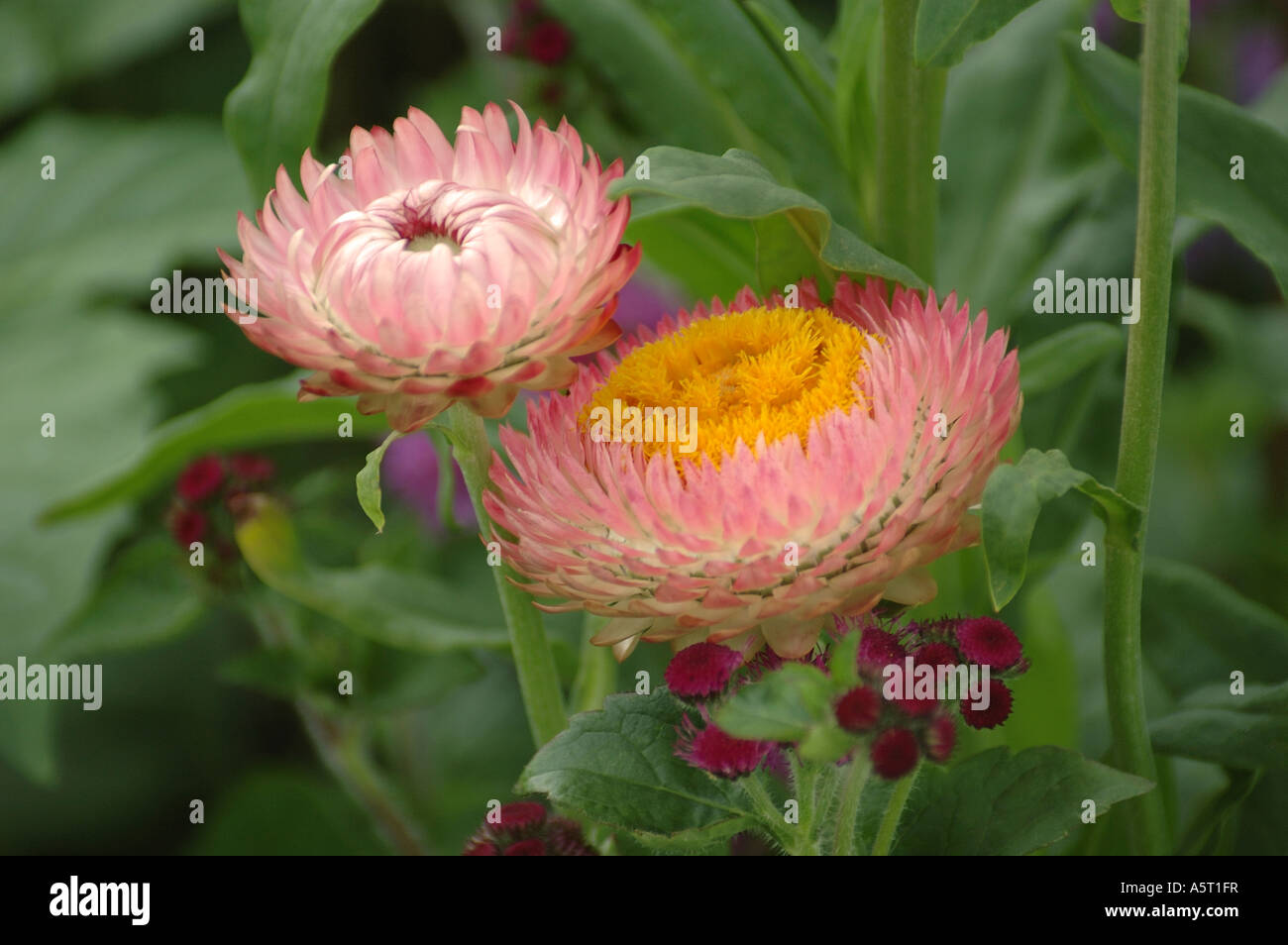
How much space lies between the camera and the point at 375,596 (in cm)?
52

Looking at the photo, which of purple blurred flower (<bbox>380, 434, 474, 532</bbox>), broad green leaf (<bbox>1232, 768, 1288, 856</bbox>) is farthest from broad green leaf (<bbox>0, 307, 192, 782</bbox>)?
broad green leaf (<bbox>1232, 768, 1288, 856</bbox>)

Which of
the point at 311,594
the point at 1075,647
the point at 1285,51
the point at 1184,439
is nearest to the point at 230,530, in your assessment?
the point at 311,594

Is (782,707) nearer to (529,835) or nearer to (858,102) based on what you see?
(529,835)

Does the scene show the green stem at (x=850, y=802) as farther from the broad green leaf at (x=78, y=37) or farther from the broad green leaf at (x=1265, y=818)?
the broad green leaf at (x=78, y=37)

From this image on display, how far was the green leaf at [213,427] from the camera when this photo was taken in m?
0.50

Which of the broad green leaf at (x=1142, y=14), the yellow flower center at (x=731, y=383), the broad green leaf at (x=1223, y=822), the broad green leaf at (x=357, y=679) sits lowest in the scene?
the broad green leaf at (x=1223, y=822)

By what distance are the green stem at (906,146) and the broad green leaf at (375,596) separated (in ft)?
0.65

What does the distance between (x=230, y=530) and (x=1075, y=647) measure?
1.58 ft

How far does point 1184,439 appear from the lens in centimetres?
102

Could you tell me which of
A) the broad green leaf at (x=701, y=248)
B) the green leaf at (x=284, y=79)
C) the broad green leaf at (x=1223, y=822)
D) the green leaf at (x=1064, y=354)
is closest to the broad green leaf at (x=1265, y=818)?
the broad green leaf at (x=1223, y=822)

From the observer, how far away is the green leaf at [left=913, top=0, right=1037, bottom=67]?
1.05ft

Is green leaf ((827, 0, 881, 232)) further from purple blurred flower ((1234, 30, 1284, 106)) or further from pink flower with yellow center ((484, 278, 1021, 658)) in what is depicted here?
purple blurred flower ((1234, 30, 1284, 106))
